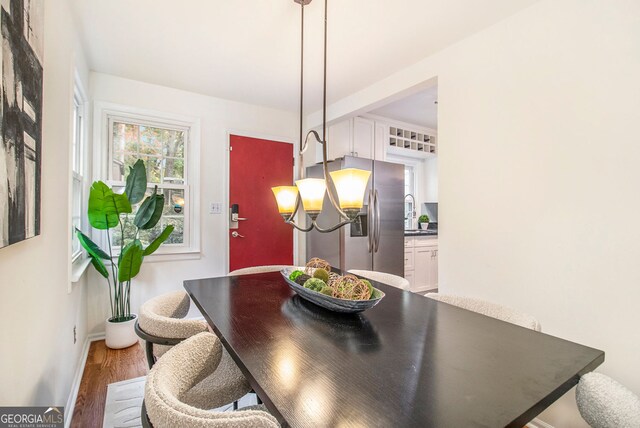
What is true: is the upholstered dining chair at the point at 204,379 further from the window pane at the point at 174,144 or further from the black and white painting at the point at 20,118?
the window pane at the point at 174,144

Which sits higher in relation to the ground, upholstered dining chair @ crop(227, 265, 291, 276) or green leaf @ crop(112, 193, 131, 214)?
green leaf @ crop(112, 193, 131, 214)

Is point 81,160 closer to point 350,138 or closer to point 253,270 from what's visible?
point 253,270

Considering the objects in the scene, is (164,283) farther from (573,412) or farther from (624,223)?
(624,223)

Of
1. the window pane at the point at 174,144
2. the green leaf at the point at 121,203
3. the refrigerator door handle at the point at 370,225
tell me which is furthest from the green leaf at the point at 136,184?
the refrigerator door handle at the point at 370,225

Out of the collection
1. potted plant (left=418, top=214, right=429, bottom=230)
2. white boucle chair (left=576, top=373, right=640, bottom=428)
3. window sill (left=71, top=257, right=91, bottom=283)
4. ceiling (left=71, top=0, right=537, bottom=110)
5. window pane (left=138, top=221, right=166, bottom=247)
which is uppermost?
ceiling (left=71, top=0, right=537, bottom=110)

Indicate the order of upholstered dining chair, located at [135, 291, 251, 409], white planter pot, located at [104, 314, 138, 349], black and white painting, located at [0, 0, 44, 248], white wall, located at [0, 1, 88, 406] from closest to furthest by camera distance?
black and white painting, located at [0, 0, 44, 248], white wall, located at [0, 1, 88, 406], upholstered dining chair, located at [135, 291, 251, 409], white planter pot, located at [104, 314, 138, 349]

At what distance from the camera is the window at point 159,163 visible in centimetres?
299

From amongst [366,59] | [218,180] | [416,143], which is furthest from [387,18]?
[416,143]

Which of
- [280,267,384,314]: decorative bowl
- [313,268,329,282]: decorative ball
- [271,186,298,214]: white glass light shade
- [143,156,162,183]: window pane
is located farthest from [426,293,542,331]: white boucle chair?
[143,156,162,183]: window pane

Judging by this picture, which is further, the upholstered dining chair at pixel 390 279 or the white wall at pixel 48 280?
the upholstered dining chair at pixel 390 279

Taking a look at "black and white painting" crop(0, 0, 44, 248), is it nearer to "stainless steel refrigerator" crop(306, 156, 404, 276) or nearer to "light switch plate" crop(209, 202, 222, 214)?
"light switch plate" crop(209, 202, 222, 214)

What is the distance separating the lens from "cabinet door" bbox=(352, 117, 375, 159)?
3893mm

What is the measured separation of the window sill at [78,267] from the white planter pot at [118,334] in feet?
1.88

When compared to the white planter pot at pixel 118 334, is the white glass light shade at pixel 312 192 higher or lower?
higher
